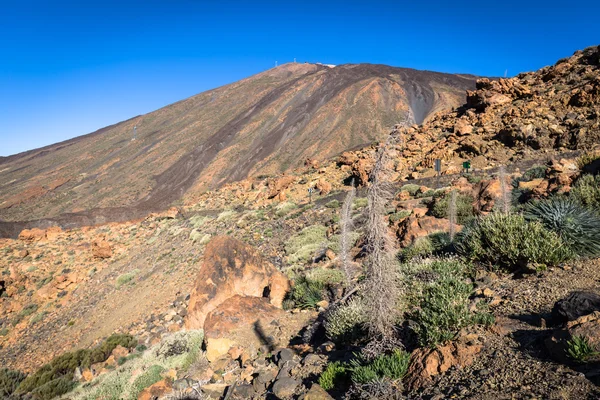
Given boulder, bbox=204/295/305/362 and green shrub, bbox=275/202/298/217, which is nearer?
boulder, bbox=204/295/305/362

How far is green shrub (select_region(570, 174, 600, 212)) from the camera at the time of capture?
6785mm

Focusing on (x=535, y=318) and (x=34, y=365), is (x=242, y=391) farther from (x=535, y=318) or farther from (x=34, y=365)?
(x=34, y=365)

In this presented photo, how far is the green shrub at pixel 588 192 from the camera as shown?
22.3 feet

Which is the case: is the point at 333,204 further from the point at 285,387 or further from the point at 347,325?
the point at 285,387

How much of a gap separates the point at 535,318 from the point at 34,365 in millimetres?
14324

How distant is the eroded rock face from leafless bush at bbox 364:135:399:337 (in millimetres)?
4982

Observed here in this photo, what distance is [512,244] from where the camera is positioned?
5.68 metres

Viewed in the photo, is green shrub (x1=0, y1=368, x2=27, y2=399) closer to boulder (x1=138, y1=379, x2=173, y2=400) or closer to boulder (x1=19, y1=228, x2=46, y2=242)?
boulder (x1=138, y1=379, x2=173, y2=400)

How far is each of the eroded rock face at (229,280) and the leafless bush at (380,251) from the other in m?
4.98

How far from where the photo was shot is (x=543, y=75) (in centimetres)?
2309

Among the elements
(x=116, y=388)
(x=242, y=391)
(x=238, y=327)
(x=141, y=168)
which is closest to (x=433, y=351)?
(x=242, y=391)

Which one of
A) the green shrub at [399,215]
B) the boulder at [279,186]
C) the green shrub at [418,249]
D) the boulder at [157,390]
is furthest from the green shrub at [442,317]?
the boulder at [279,186]

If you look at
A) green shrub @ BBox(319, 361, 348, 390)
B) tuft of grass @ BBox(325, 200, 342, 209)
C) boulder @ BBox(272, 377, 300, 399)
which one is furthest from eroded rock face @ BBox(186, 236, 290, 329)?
tuft of grass @ BBox(325, 200, 342, 209)

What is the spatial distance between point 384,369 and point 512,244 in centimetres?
340
